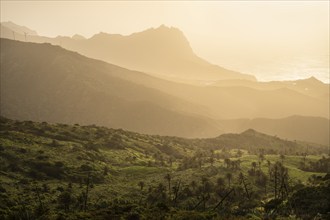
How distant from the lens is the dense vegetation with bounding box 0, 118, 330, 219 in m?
64.7

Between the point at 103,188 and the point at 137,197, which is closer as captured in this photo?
the point at 137,197

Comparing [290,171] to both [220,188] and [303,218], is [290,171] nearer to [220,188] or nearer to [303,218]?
[220,188]

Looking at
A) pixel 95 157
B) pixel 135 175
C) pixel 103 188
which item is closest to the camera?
pixel 103 188

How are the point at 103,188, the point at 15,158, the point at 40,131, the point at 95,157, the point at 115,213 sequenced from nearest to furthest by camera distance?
the point at 115,213, the point at 103,188, the point at 15,158, the point at 95,157, the point at 40,131

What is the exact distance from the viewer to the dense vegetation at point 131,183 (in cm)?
6466

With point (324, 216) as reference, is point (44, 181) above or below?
below

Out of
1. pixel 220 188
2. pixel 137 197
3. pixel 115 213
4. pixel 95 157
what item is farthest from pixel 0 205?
pixel 95 157

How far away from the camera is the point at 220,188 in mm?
113312

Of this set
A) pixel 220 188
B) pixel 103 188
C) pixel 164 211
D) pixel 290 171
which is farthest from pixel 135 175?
pixel 164 211

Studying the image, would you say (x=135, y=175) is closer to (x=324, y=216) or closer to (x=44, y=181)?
(x=44, y=181)

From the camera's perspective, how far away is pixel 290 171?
469 ft

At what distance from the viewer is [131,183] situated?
133000mm

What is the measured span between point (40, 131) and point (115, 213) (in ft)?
488

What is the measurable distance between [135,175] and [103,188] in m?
27.0
